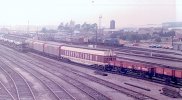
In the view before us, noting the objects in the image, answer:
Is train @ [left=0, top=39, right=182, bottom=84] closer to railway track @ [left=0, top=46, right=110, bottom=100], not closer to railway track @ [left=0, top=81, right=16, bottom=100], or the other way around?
railway track @ [left=0, top=46, right=110, bottom=100]

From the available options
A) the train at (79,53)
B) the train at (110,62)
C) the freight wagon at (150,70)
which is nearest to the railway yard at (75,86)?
the freight wagon at (150,70)

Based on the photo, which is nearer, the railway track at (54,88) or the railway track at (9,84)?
the railway track at (54,88)

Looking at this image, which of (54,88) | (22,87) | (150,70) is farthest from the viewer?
(150,70)

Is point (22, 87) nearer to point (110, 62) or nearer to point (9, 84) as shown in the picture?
point (9, 84)

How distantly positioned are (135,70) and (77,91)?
10733mm

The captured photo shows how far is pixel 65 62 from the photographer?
51844mm

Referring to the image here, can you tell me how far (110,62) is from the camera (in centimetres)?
4031

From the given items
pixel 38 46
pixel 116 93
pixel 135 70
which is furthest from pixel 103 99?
pixel 38 46

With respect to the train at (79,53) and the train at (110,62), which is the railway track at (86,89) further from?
the train at (79,53)

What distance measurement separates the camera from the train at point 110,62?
31578 millimetres

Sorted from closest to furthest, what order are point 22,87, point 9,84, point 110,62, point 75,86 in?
point 22,87 → point 75,86 → point 9,84 → point 110,62

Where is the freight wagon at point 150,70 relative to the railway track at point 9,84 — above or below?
above

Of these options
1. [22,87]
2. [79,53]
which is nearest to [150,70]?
[22,87]

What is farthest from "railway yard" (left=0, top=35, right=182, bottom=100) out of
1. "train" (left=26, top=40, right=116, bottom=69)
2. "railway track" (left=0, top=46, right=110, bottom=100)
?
"train" (left=26, top=40, right=116, bottom=69)
